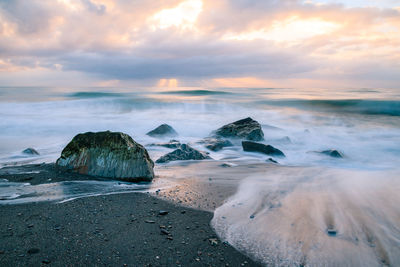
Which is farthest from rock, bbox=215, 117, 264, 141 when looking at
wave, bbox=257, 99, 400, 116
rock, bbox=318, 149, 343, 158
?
wave, bbox=257, 99, 400, 116

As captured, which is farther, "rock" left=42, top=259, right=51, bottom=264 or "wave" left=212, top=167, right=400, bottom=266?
"wave" left=212, top=167, right=400, bottom=266

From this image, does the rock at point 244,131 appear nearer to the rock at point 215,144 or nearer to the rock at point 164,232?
the rock at point 215,144

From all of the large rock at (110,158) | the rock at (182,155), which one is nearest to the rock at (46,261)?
the large rock at (110,158)

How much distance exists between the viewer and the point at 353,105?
18.7m

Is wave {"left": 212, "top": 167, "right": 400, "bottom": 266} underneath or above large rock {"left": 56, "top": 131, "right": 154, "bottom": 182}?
underneath

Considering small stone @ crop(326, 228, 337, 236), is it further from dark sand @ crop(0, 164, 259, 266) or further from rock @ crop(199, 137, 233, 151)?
rock @ crop(199, 137, 233, 151)

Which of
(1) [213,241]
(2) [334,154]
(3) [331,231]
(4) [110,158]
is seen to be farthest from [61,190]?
(2) [334,154]

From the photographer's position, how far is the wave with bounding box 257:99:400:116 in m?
16.1

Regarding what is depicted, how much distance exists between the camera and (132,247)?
2148 millimetres

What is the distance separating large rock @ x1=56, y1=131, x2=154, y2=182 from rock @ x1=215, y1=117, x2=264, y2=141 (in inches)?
195

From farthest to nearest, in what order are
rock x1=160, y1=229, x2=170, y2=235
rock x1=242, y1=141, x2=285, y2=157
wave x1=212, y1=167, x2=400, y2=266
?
rock x1=242, y1=141, x2=285, y2=157 → rock x1=160, y1=229, x2=170, y2=235 → wave x1=212, y1=167, x2=400, y2=266

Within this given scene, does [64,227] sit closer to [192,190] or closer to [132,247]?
[132,247]

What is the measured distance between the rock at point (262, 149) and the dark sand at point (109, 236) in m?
3.95

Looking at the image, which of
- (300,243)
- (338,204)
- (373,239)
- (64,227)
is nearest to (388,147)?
(338,204)
